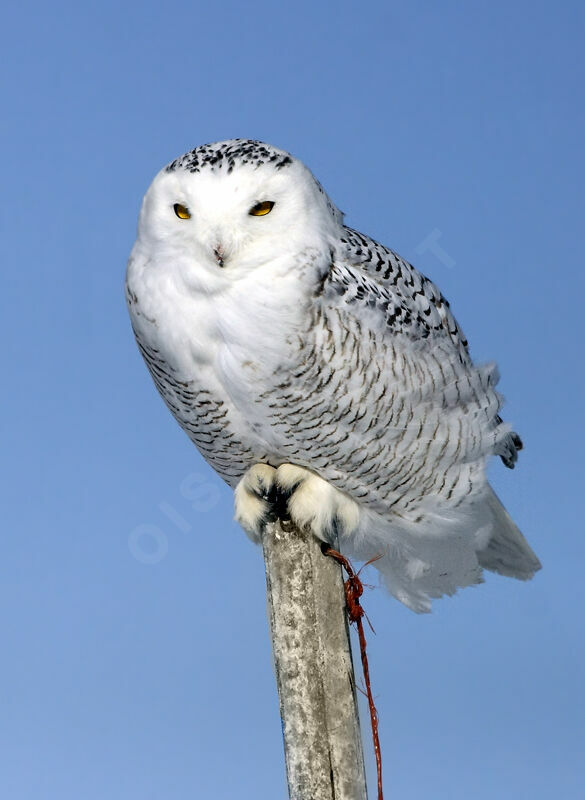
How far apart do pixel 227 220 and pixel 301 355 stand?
15.4 inches

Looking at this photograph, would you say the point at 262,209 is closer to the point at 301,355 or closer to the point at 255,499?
the point at 301,355

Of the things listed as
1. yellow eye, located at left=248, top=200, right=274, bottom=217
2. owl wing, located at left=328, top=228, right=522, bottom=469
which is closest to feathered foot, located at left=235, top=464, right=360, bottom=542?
owl wing, located at left=328, top=228, right=522, bottom=469

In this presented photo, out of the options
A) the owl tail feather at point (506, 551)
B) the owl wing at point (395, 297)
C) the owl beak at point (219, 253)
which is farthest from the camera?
the owl tail feather at point (506, 551)

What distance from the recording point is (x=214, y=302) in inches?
123

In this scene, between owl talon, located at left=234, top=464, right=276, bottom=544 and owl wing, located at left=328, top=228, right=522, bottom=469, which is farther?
owl talon, located at left=234, top=464, right=276, bottom=544

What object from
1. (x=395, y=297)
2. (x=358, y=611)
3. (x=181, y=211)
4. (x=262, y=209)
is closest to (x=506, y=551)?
(x=358, y=611)

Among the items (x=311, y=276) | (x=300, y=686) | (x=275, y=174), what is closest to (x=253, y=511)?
(x=300, y=686)

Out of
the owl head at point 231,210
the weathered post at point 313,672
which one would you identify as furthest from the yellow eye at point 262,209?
the weathered post at point 313,672

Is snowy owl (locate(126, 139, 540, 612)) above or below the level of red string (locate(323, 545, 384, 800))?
above

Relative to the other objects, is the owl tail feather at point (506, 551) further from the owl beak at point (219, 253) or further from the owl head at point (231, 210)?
the owl beak at point (219, 253)

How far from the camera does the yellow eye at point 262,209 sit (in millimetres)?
3074

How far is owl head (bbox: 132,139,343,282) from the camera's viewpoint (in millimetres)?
3021

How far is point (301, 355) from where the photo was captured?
10.2 feet

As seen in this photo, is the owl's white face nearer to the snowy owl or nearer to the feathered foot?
the snowy owl
